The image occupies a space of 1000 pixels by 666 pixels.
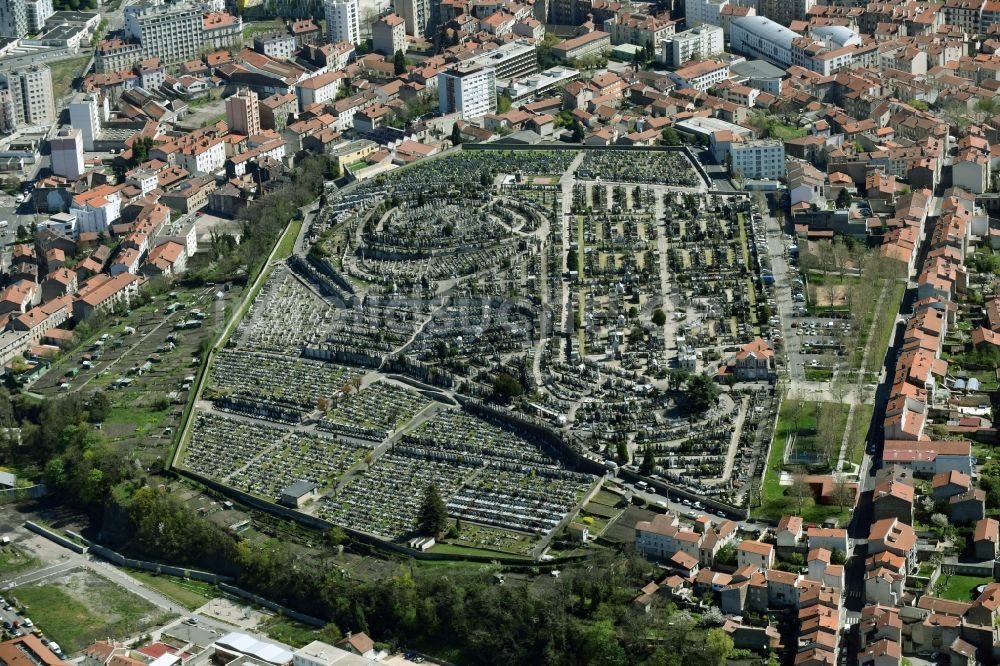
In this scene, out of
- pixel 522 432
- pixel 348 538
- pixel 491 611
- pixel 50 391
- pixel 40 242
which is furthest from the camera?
pixel 40 242

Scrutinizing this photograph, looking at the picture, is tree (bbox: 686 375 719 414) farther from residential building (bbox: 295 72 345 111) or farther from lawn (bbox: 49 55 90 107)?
lawn (bbox: 49 55 90 107)

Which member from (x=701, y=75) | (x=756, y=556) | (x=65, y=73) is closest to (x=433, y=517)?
(x=756, y=556)

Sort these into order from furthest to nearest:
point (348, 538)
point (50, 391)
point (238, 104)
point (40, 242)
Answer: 1. point (238, 104)
2. point (40, 242)
3. point (50, 391)
4. point (348, 538)

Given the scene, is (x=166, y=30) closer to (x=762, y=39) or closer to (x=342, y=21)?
(x=342, y=21)

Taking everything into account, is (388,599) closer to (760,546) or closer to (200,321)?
(760,546)

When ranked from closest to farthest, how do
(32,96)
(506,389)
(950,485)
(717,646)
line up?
(717,646)
(950,485)
(506,389)
(32,96)

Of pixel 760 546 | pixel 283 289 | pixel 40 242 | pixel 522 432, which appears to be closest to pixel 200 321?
pixel 283 289

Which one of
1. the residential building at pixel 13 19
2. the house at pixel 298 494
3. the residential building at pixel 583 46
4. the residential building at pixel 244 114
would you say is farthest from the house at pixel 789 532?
the residential building at pixel 13 19
